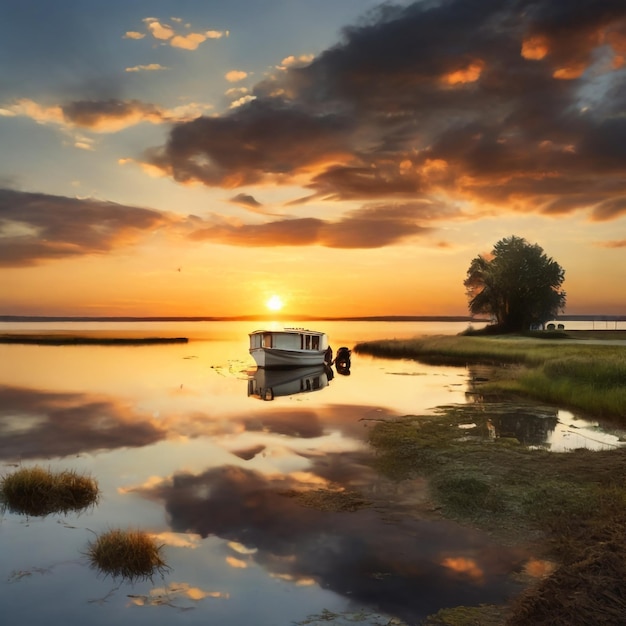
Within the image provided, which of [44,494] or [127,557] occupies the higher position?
[44,494]

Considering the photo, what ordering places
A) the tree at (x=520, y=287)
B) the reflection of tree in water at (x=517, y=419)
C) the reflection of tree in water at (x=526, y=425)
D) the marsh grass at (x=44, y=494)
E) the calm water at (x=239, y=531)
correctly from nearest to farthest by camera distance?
the calm water at (x=239, y=531), the marsh grass at (x=44, y=494), the reflection of tree in water at (x=526, y=425), the reflection of tree in water at (x=517, y=419), the tree at (x=520, y=287)

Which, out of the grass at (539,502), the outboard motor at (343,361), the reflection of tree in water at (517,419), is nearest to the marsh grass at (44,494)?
the grass at (539,502)

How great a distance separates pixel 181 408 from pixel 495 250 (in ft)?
269

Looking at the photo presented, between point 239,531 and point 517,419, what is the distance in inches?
689

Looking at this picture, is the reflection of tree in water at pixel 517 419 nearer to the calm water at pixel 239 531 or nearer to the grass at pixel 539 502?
the calm water at pixel 239 531

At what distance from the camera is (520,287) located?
95.3 metres

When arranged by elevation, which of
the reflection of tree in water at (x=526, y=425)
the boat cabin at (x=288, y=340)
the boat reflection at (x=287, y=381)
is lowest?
the boat reflection at (x=287, y=381)

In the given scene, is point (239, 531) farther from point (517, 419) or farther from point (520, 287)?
point (520, 287)

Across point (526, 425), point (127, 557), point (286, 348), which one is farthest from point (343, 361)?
point (127, 557)

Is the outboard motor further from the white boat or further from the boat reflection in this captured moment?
the white boat

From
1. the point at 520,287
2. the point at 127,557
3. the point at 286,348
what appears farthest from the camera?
the point at 520,287

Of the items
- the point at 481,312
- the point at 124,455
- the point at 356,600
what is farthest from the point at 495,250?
the point at 356,600

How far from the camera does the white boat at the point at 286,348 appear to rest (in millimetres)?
58250

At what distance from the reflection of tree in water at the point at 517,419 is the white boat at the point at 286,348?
2660 centimetres
